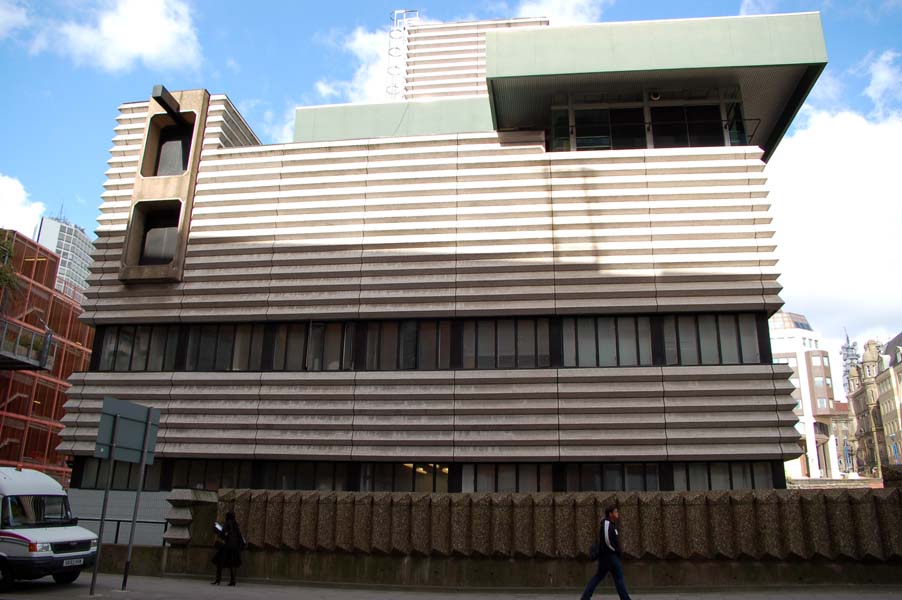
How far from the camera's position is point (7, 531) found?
15398mm

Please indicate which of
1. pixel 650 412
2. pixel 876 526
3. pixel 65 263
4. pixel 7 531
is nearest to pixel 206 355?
pixel 7 531

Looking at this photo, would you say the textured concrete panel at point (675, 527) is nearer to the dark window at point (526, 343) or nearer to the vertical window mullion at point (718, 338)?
the vertical window mullion at point (718, 338)

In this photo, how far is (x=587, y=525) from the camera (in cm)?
1745

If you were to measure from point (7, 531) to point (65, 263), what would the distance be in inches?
6967

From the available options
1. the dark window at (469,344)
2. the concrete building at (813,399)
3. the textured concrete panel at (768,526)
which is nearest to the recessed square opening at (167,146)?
the dark window at (469,344)

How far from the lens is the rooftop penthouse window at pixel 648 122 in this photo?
28.0 meters

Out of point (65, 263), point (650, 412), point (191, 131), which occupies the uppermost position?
point (65, 263)

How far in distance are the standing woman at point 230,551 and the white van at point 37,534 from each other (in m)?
2.78

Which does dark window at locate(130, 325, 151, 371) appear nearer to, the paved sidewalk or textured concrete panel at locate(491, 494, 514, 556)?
the paved sidewalk

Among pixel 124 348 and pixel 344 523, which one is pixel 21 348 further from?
pixel 344 523

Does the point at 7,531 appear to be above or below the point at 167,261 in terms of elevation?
below

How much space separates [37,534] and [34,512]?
1060 mm

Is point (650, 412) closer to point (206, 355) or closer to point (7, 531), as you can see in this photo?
point (206, 355)

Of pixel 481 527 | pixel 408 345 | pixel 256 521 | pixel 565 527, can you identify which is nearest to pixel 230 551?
pixel 256 521
